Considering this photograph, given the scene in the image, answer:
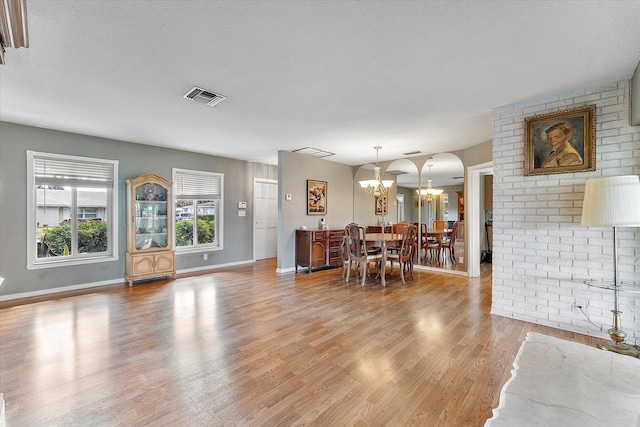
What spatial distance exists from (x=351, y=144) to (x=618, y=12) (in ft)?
11.9

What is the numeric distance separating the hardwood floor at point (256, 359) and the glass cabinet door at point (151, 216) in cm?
137

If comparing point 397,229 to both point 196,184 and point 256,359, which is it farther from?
point 256,359

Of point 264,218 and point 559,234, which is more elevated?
point 264,218

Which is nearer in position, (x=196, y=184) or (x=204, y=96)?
(x=204, y=96)

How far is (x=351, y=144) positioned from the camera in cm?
516

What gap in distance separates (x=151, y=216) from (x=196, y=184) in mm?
1144

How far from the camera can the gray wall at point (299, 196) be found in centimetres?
573

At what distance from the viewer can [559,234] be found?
294 centimetres

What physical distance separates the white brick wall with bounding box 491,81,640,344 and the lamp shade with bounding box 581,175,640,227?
63 cm

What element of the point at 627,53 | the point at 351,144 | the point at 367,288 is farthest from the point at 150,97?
the point at 627,53

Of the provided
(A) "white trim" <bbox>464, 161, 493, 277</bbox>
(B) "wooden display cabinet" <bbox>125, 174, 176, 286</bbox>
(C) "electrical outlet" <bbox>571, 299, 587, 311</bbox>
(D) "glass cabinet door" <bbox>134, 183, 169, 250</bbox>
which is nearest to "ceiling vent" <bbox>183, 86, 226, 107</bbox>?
(B) "wooden display cabinet" <bbox>125, 174, 176, 286</bbox>

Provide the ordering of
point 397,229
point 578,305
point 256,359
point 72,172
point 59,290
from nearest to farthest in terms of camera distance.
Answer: point 256,359 < point 578,305 < point 59,290 < point 72,172 < point 397,229

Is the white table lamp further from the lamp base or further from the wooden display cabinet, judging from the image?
the wooden display cabinet

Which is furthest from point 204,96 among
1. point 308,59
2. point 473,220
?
point 473,220
